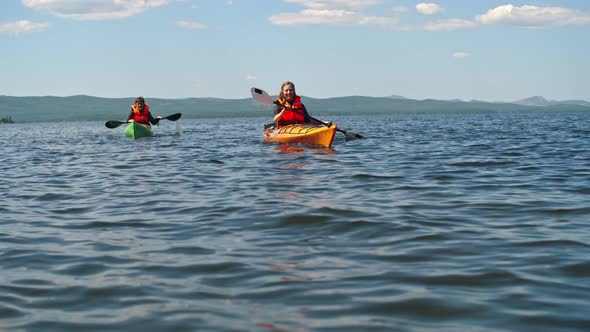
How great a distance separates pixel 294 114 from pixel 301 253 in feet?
41.4

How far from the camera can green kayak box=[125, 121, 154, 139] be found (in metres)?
22.5

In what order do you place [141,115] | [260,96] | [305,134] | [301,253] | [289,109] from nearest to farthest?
[301,253], [305,134], [289,109], [260,96], [141,115]

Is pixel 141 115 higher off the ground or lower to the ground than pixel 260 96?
lower

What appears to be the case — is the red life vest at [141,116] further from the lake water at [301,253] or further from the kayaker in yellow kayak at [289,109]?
the lake water at [301,253]

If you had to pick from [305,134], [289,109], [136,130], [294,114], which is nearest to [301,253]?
[305,134]

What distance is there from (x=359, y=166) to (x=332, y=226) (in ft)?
18.5

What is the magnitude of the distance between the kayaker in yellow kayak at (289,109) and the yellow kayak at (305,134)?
0.36m

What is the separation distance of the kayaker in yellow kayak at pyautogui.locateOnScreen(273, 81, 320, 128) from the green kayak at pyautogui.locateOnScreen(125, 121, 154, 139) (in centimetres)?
705

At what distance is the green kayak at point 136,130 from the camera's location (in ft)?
73.7

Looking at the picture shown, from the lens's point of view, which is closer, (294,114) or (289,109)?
(289,109)

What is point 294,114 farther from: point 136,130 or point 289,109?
point 136,130

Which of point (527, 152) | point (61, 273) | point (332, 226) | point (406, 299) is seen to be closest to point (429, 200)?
point (332, 226)

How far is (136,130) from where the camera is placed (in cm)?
2264

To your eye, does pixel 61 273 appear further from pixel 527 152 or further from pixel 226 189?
pixel 527 152
